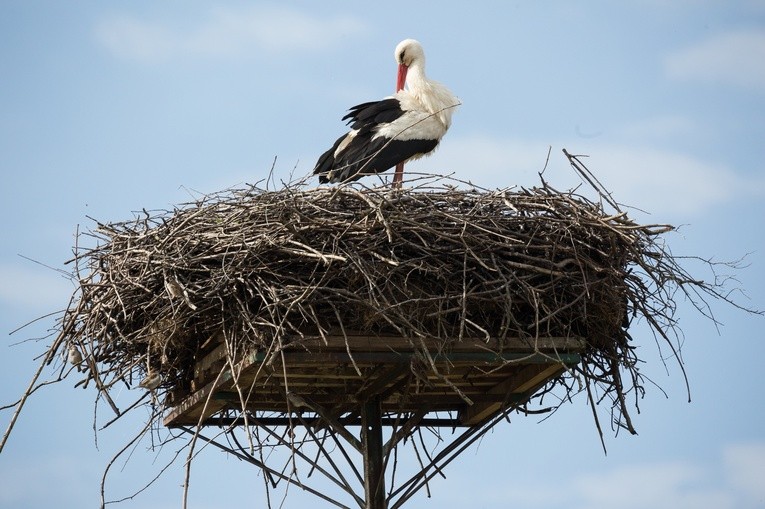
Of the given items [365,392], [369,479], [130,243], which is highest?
[130,243]

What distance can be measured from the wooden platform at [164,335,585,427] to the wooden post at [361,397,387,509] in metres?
0.07

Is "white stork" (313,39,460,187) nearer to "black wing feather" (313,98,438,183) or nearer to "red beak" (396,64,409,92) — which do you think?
"black wing feather" (313,98,438,183)

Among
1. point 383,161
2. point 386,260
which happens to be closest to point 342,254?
point 386,260

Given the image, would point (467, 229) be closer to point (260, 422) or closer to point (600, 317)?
point (600, 317)

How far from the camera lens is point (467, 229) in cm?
716

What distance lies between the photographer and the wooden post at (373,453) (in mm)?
7645

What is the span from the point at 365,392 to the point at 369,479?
1.68 ft

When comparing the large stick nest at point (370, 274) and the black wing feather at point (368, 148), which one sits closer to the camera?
the large stick nest at point (370, 274)

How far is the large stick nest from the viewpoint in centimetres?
688

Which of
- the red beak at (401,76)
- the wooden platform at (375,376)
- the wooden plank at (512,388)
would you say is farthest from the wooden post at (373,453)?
the red beak at (401,76)

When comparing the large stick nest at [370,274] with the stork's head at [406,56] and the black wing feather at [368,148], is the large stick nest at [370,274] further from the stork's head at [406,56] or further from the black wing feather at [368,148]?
the stork's head at [406,56]

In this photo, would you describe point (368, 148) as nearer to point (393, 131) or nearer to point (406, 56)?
point (393, 131)

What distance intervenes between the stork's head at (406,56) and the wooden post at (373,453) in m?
3.21

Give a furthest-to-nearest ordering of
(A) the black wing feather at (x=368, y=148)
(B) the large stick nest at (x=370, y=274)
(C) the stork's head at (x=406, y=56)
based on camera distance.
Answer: (C) the stork's head at (x=406, y=56)
(A) the black wing feather at (x=368, y=148)
(B) the large stick nest at (x=370, y=274)
